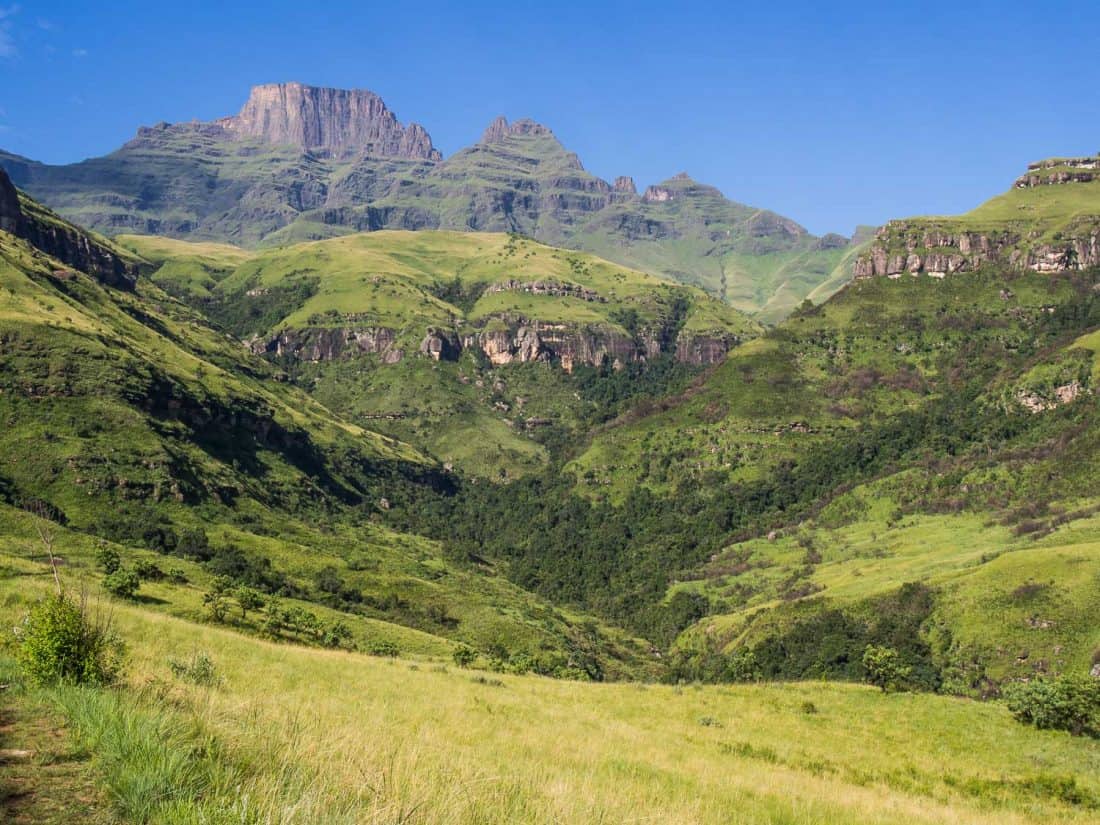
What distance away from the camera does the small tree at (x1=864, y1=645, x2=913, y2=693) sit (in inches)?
1694

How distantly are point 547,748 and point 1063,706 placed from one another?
88.9 ft

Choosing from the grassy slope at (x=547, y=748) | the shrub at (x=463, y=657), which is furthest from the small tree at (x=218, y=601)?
the shrub at (x=463, y=657)

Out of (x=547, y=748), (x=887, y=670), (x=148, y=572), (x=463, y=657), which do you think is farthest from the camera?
(x=148, y=572)

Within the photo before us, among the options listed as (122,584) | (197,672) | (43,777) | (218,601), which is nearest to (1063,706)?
(197,672)

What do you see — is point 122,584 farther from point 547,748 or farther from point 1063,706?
point 1063,706

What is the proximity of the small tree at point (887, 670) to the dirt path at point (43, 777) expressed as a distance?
42270mm

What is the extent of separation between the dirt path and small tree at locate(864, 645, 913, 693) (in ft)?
139

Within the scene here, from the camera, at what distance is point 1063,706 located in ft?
109

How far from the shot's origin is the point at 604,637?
194 m

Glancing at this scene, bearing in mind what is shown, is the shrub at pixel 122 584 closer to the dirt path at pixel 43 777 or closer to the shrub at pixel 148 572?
the shrub at pixel 148 572

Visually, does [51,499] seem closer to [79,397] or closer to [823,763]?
[79,397]

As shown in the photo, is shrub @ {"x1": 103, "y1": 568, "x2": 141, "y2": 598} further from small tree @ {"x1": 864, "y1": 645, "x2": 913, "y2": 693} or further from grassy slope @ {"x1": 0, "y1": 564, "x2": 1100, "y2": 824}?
small tree @ {"x1": 864, "y1": 645, "x2": 913, "y2": 693}

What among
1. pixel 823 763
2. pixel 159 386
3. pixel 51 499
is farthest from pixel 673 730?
pixel 159 386

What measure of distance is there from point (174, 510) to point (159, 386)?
159 feet
